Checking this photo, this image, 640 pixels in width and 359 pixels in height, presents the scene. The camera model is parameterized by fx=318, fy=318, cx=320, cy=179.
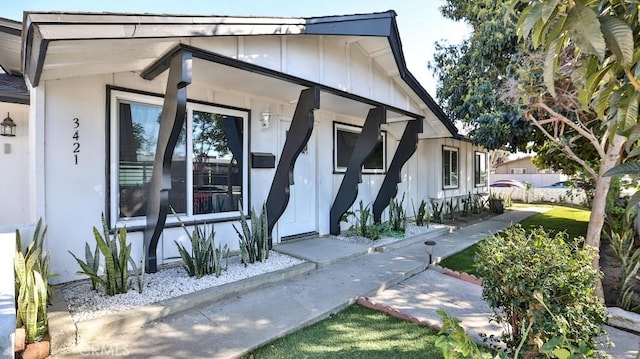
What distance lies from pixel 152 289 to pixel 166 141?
1866 millimetres

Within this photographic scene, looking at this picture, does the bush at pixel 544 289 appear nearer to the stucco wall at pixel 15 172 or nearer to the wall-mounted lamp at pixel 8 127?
the stucco wall at pixel 15 172

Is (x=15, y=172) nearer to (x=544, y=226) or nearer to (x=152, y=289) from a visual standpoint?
(x=152, y=289)

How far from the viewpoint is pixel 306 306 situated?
12.8 ft

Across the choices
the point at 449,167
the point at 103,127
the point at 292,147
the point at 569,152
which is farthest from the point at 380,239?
the point at 449,167

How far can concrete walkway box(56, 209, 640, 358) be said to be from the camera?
3033mm

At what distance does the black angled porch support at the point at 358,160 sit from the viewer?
6.93m

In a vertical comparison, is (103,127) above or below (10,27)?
below

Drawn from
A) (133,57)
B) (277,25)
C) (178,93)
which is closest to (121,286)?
(178,93)

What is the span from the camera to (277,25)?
177 inches

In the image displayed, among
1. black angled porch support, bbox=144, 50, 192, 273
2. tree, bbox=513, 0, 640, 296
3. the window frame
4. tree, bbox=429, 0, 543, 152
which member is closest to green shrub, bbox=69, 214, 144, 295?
black angled porch support, bbox=144, 50, 192, 273

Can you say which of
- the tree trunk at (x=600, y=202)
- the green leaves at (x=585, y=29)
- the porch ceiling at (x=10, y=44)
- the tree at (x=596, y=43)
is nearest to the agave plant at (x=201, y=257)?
the porch ceiling at (x=10, y=44)

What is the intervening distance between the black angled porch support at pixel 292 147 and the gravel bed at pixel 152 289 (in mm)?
1027

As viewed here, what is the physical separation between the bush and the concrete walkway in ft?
3.94

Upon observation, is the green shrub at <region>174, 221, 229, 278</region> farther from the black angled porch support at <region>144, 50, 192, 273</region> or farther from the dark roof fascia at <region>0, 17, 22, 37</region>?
the dark roof fascia at <region>0, 17, 22, 37</region>
